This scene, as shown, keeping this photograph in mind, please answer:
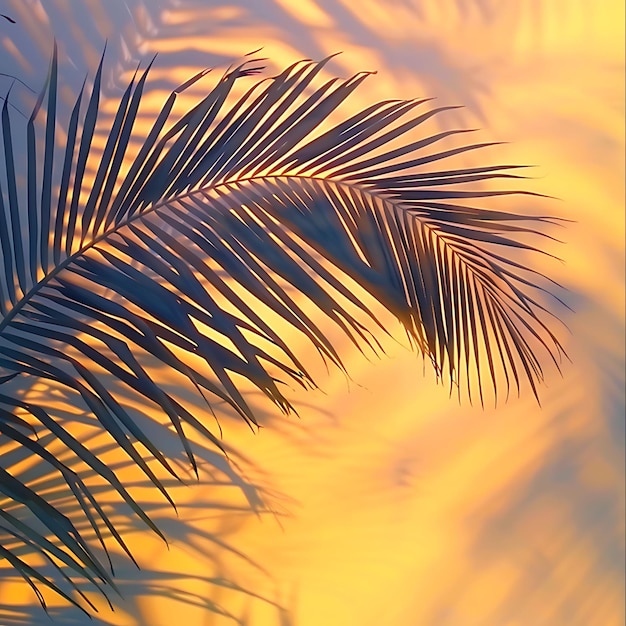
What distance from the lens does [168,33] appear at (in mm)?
927

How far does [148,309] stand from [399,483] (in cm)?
58

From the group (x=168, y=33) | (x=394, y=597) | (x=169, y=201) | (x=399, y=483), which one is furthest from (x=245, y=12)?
(x=394, y=597)

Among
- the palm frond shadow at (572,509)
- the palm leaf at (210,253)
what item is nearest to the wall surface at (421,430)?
the palm frond shadow at (572,509)

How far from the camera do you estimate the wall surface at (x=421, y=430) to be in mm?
946

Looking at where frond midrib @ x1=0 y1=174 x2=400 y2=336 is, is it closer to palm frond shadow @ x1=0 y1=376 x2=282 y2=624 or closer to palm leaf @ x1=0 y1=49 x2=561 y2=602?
palm leaf @ x1=0 y1=49 x2=561 y2=602

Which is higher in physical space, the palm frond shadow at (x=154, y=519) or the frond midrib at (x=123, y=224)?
the frond midrib at (x=123, y=224)

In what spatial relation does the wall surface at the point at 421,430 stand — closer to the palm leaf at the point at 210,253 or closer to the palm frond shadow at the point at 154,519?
the palm frond shadow at the point at 154,519

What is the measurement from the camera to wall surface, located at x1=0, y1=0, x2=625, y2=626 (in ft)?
3.10

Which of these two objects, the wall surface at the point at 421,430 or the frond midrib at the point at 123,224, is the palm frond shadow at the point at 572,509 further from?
the frond midrib at the point at 123,224

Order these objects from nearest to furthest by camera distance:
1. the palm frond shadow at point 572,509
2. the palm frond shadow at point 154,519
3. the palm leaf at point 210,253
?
1. the palm leaf at point 210,253
2. the palm frond shadow at point 154,519
3. the palm frond shadow at point 572,509

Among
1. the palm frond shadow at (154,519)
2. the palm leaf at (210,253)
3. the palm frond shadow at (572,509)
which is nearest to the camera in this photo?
the palm leaf at (210,253)

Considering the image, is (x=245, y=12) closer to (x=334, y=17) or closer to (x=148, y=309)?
(x=334, y=17)

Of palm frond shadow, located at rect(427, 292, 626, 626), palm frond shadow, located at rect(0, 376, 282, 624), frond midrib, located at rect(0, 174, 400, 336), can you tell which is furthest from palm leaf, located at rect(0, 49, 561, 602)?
palm frond shadow, located at rect(427, 292, 626, 626)

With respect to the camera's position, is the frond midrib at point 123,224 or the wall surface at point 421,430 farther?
the wall surface at point 421,430
